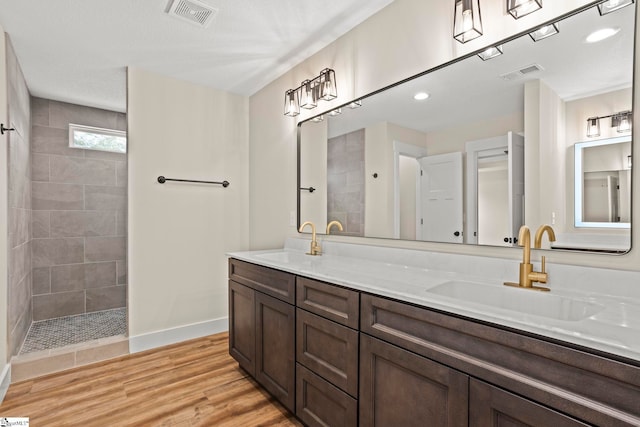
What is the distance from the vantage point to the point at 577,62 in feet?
4.12

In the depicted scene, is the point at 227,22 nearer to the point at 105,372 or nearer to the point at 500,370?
the point at 500,370

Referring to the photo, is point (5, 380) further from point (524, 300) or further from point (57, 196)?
point (524, 300)

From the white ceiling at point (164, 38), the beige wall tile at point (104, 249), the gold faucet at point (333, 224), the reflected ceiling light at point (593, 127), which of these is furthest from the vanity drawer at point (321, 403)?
the beige wall tile at point (104, 249)

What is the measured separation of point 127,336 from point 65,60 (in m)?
2.23

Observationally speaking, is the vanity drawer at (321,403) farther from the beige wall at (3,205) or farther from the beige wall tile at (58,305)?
the beige wall tile at (58,305)

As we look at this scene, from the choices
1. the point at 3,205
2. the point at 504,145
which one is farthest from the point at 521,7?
the point at 3,205

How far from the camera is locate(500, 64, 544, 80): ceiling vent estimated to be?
1368 millimetres

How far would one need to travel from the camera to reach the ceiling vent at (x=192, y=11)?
6.24 feet

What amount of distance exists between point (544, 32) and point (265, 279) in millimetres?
1760

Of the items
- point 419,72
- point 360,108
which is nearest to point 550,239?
point 419,72

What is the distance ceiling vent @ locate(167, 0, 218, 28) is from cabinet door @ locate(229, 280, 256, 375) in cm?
170

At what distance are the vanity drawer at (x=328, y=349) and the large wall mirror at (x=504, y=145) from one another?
2.28 ft

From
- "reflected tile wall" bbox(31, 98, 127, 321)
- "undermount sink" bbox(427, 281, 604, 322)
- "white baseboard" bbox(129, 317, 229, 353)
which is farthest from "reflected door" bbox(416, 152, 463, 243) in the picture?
"reflected tile wall" bbox(31, 98, 127, 321)

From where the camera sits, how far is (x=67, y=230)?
3.46m
